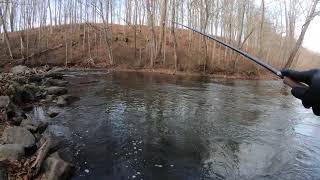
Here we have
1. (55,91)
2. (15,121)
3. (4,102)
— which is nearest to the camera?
(15,121)

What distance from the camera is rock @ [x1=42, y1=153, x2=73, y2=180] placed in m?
6.93

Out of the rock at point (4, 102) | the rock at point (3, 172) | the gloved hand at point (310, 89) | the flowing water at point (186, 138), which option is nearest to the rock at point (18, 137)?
the flowing water at point (186, 138)

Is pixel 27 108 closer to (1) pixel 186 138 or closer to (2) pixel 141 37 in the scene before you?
(1) pixel 186 138

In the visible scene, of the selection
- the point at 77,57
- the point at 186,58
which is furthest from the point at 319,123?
the point at 77,57

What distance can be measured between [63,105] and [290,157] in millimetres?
9835

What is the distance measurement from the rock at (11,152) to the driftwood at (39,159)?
42 cm

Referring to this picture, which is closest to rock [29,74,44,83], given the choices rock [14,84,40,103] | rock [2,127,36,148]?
rock [14,84,40,103]

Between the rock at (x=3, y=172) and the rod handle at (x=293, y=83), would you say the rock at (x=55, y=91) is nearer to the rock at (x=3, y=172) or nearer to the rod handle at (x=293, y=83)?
the rock at (x=3, y=172)

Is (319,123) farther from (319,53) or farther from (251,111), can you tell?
(319,53)

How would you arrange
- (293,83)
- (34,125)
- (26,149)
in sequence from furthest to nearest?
1. (34,125)
2. (26,149)
3. (293,83)

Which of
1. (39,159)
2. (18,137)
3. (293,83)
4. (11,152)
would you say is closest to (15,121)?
(18,137)

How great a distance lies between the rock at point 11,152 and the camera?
24.4ft

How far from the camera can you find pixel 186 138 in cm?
1045

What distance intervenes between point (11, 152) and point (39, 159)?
2.36ft
